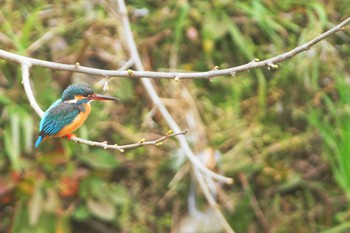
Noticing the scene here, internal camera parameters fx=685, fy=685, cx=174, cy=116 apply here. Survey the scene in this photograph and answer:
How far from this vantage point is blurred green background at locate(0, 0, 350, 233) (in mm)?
3059

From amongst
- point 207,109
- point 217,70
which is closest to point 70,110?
point 217,70

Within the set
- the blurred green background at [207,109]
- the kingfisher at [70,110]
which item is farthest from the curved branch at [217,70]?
the blurred green background at [207,109]

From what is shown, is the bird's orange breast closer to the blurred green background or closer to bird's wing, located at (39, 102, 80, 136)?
bird's wing, located at (39, 102, 80, 136)

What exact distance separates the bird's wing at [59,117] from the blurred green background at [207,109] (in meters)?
1.49

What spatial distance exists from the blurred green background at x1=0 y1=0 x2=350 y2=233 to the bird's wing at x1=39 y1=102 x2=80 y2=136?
4.87 ft

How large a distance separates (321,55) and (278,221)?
83 centimetres

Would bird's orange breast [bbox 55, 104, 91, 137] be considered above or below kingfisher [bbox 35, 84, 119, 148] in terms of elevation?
below

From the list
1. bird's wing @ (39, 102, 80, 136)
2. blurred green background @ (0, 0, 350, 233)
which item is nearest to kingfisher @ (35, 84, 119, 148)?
bird's wing @ (39, 102, 80, 136)

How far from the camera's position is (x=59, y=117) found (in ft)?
4.88

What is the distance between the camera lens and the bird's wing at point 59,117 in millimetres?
1474

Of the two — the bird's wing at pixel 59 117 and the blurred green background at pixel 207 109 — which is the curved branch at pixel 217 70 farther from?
the blurred green background at pixel 207 109

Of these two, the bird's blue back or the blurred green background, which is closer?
the bird's blue back

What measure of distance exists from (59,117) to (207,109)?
1845 millimetres

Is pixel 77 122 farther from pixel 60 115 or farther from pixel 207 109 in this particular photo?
pixel 207 109
